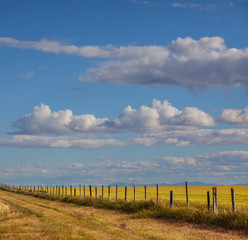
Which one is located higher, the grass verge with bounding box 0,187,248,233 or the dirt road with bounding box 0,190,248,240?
the grass verge with bounding box 0,187,248,233

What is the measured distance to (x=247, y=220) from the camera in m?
18.6

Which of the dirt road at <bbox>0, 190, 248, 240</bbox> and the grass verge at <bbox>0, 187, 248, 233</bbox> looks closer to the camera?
the dirt road at <bbox>0, 190, 248, 240</bbox>

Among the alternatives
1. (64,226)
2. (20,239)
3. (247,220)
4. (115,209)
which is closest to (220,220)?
(247,220)

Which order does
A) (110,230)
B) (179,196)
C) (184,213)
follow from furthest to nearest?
1. (179,196)
2. (184,213)
3. (110,230)

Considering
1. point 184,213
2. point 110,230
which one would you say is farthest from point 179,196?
point 110,230

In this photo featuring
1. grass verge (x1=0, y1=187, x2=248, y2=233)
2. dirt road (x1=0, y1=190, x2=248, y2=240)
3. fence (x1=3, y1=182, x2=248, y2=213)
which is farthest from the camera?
fence (x1=3, y1=182, x2=248, y2=213)

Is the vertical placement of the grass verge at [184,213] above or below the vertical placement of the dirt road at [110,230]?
above

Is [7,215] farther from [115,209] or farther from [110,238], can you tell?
[110,238]

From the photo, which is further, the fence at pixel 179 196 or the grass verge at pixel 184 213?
the fence at pixel 179 196

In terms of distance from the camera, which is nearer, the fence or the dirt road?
the dirt road

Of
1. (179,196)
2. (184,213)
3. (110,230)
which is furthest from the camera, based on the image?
(179,196)

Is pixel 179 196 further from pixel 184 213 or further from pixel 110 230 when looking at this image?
pixel 110 230

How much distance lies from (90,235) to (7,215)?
1302 centimetres

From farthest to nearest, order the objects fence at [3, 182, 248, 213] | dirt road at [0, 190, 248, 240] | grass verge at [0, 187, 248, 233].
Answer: fence at [3, 182, 248, 213], grass verge at [0, 187, 248, 233], dirt road at [0, 190, 248, 240]
